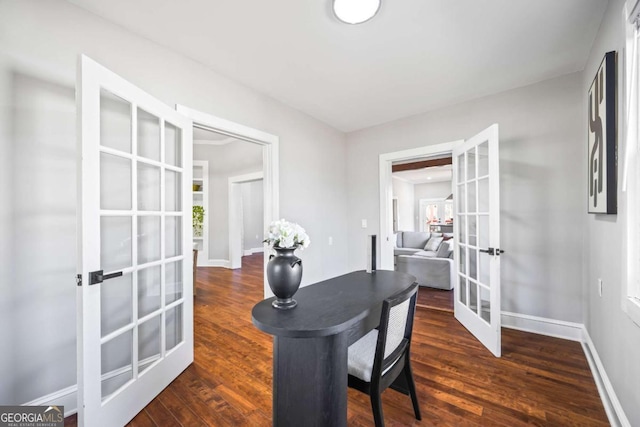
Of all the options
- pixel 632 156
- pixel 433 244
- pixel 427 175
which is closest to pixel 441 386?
pixel 632 156

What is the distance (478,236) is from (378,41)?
6.35 ft

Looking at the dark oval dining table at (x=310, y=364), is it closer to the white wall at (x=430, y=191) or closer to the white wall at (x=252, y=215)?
the white wall at (x=252, y=215)

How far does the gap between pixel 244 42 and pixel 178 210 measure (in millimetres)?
1353

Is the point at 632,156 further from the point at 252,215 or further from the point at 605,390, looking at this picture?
the point at 252,215

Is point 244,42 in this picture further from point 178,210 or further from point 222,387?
point 222,387

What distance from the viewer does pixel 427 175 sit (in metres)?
9.22

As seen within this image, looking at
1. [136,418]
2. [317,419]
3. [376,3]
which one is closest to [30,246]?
[136,418]

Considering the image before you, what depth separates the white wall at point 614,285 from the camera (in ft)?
4.30

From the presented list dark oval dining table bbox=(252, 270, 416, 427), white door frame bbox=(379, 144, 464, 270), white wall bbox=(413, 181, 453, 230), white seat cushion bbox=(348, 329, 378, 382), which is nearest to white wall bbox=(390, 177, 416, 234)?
white wall bbox=(413, 181, 453, 230)

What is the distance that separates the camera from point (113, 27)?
179 centimetres

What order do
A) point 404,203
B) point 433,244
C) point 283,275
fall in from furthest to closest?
point 404,203, point 433,244, point 283,275

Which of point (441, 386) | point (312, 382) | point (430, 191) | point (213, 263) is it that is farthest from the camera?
point (430, 191)

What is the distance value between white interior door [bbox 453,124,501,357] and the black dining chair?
1227 mm

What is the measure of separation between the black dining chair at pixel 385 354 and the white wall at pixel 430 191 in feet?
32.9
